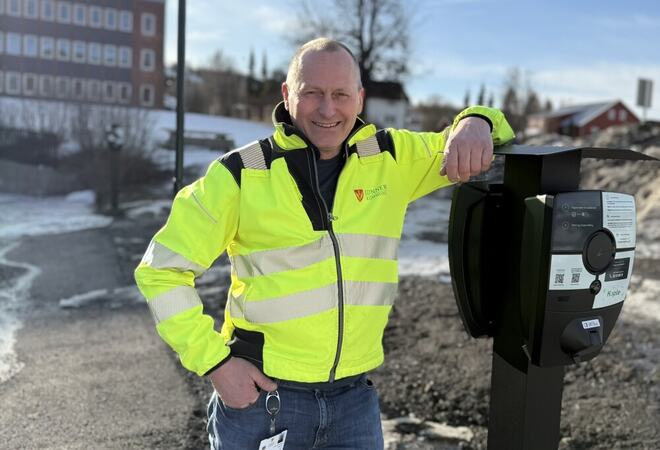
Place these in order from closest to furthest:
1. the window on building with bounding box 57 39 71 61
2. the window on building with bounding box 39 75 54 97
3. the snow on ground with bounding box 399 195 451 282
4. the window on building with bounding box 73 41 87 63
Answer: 1. the snow on ground with bounding box 399 195 451 282
2. the window on building with bounding box 39 75 54 97
3. the window on building with bounding box 57 39 71 61
4. the window on building with bounding box 73 41 87 63

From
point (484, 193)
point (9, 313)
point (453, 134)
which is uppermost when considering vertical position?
point (453, 134)

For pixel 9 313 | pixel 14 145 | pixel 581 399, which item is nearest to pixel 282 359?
pixel 581 399

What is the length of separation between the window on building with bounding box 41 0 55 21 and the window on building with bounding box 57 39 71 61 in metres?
0.69

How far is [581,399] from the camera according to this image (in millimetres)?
3965

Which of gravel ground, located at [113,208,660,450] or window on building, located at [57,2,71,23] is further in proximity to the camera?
window on building, located at [57,2,71,23]

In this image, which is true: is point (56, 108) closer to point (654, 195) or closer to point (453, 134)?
point (654, 195)

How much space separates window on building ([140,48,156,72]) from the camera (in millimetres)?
25781

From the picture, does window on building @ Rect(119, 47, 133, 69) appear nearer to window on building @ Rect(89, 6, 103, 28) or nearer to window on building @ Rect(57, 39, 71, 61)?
window on building @ Rect(89, 6, 103, 28)

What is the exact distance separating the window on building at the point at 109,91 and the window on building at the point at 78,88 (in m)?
0.52

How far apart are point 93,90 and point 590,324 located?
1657 centimetres

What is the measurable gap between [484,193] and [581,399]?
2529mm

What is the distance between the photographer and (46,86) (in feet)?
58.2

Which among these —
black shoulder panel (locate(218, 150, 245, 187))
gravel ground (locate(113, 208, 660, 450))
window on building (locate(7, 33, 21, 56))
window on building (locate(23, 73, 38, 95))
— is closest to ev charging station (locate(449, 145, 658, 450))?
black shoulder panel (locate(218, 150, 245, 187))

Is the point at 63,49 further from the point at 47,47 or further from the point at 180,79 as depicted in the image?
the point at 180,79
